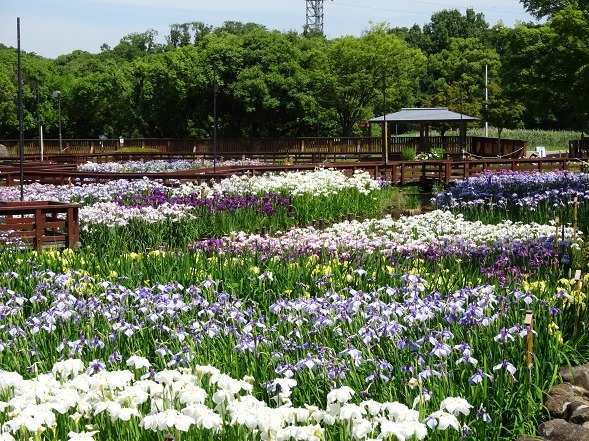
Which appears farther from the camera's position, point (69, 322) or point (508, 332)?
point (69, 322)

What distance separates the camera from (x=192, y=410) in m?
4.19

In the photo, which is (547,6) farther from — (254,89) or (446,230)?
(446,230)

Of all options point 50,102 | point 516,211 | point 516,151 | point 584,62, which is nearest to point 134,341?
point 516,211

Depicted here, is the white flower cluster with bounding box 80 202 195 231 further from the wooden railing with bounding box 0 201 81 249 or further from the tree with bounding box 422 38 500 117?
the tree with bounding box 422 38 500 117

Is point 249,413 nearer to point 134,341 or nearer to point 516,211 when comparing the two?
point 134,341

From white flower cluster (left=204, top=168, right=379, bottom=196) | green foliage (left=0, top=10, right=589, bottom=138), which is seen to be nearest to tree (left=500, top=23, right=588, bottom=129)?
green foliage (left=0, top=10, right=589, bottom=138)

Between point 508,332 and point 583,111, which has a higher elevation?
point 583,111

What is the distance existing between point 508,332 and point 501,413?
67 cm

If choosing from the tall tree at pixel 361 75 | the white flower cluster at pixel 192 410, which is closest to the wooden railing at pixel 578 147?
the tall tree at pixel 361 75

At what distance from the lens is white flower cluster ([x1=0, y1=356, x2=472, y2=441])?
4090 mm

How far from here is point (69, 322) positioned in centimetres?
671

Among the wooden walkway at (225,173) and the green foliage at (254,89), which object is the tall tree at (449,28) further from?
the wooden walkway at (225,173)

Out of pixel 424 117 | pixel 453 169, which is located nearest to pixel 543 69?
pixel 424 117

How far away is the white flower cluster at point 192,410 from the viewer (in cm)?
Answer: 409
